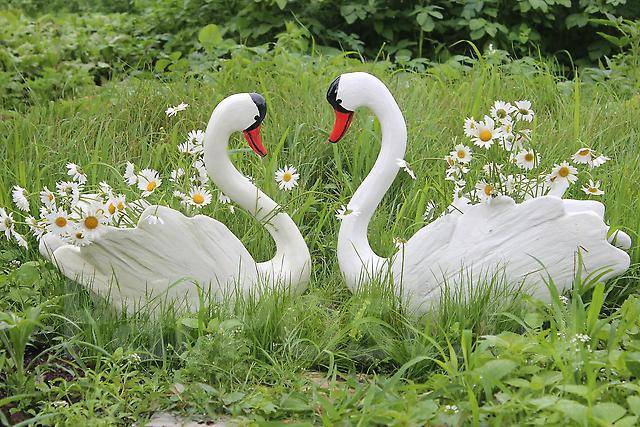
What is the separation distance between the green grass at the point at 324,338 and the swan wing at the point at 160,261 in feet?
0.27

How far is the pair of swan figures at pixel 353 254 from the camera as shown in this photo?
303 centimetres

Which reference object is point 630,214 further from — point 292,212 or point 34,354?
point 34,354

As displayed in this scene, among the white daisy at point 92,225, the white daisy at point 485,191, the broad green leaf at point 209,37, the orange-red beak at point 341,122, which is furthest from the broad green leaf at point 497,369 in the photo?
the broad green leaf at point 209,37

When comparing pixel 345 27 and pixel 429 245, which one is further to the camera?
pixel 345 27

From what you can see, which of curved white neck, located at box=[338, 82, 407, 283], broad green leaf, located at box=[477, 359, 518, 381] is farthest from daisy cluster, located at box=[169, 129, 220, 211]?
broad green leaf, located at box=[477, 359, 518, 381]

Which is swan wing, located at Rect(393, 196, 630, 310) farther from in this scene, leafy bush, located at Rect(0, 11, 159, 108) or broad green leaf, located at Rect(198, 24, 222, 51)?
broad green leaf, located at Rect(198, 24, 222, 51)

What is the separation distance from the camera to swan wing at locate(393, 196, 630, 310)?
3094mm

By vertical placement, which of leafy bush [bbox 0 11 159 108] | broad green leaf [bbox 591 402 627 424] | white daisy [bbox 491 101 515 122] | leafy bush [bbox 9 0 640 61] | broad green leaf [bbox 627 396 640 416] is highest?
leafy bush [bbox 9 0 640 61]

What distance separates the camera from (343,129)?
339 cm

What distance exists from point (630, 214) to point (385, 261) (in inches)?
43.9

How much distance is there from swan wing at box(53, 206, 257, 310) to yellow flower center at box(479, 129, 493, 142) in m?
0.93

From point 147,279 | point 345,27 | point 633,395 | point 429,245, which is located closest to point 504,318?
point 429,245

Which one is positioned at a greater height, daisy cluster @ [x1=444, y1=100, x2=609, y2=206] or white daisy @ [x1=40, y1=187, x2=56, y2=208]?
daisy cluster @ [x1=444, y1=100, x2=609, y2=206]

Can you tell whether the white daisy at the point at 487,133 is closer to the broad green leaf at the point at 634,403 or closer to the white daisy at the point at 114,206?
the broad green leaf at the point at 634,403
